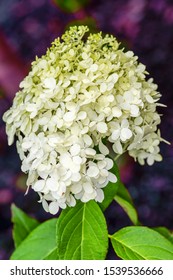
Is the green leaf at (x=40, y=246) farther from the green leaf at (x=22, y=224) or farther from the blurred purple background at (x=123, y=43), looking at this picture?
the blurred purple background at (x=123, y=43)

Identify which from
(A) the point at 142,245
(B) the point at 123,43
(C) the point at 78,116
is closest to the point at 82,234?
(A) the point at 142,245

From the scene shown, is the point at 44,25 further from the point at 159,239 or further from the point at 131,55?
the point at 159,239

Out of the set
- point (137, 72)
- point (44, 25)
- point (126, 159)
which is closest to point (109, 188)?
point (137, 72)

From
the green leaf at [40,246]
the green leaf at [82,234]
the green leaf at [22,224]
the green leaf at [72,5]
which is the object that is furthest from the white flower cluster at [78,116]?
the green leaf at [72,5]

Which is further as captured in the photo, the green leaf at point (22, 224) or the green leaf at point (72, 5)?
the green leaf at point (72, 5)

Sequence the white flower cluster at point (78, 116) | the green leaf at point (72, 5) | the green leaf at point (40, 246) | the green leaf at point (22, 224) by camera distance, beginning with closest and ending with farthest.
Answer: the white flower cluster at point (78, 116) < the green leaf at point (40, 246) < the green leaf at point (22, 224) < the green leaf at point (72, 5)

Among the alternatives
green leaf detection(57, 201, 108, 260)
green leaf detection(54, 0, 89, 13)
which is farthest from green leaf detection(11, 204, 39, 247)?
green leaf detection(54, 0, 89, 13)
